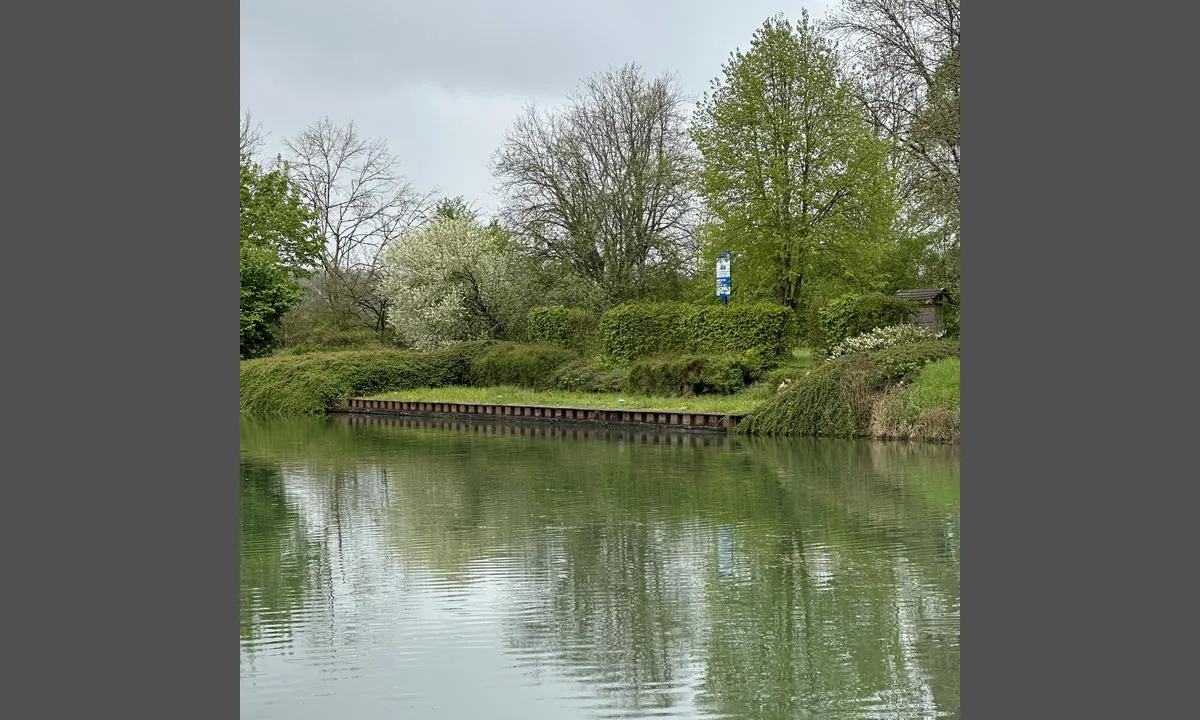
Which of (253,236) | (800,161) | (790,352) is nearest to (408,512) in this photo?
(790,352)

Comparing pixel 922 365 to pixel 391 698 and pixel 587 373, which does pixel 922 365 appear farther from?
pixel 391 698

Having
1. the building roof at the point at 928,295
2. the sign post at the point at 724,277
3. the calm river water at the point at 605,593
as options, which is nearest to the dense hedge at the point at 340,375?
the sign post at the point at 724,277

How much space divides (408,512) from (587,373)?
1993 cm

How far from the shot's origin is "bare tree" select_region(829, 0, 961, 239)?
28.6 meters

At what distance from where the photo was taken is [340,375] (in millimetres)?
39281

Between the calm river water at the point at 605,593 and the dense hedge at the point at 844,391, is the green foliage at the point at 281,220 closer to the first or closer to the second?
the dense hedge at the point at 844,391

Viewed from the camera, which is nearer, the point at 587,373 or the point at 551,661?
the point at 551,661

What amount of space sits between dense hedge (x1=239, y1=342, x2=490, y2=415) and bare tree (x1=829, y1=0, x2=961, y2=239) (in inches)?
590

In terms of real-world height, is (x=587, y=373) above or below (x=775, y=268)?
below

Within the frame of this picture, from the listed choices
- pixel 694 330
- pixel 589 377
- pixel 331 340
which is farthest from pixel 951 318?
pixel 331 340

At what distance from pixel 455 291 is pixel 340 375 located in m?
5.77

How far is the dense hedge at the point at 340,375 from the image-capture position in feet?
128

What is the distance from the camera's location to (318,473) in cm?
2098

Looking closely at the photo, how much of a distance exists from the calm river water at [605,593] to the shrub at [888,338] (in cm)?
639
